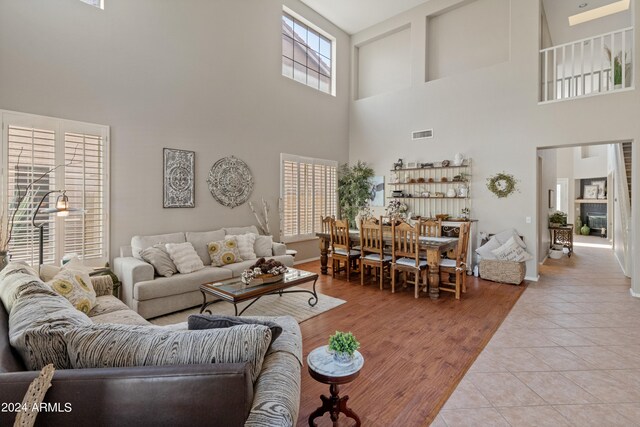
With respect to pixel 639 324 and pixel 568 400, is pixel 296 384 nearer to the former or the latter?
pixel 568 400

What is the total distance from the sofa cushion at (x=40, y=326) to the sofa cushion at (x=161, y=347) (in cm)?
5

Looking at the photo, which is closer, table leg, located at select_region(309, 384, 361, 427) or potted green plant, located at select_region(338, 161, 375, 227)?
table leg, located at select_region(309, 384, 361, 427)

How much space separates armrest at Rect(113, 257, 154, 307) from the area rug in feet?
1.55

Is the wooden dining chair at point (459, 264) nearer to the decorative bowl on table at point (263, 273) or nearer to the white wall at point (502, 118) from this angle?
the white wall at point (502, 118)

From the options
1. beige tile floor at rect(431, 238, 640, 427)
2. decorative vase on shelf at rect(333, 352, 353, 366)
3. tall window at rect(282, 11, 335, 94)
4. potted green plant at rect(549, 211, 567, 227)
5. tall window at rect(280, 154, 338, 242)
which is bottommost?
beige tile floor at rect(431, 238, 640, 427)

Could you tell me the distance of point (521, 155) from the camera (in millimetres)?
5688

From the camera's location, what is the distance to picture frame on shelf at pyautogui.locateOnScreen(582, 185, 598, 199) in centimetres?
1166

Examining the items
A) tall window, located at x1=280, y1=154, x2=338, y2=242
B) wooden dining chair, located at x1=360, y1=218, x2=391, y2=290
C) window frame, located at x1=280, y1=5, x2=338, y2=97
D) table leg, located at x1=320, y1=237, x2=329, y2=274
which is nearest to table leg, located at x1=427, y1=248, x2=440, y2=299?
wooden dining chair, located at x1=360, y1=218, x2=391, y2=290

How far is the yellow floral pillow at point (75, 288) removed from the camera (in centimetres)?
255

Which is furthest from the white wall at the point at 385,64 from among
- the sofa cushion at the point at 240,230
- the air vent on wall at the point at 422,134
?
the sofa cushion at the point at 240,230

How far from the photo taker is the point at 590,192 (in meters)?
11.8

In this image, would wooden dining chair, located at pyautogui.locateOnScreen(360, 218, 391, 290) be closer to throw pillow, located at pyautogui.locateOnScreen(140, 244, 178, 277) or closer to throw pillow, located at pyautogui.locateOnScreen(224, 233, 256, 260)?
throw pillow, located at pyautogui.locateOnScreen(224, 233, 256, 260)

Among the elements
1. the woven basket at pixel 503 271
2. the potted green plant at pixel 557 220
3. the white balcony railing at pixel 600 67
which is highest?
the white balcony railing at pixel 600 67

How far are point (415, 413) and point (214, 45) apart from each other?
599 centimetres
